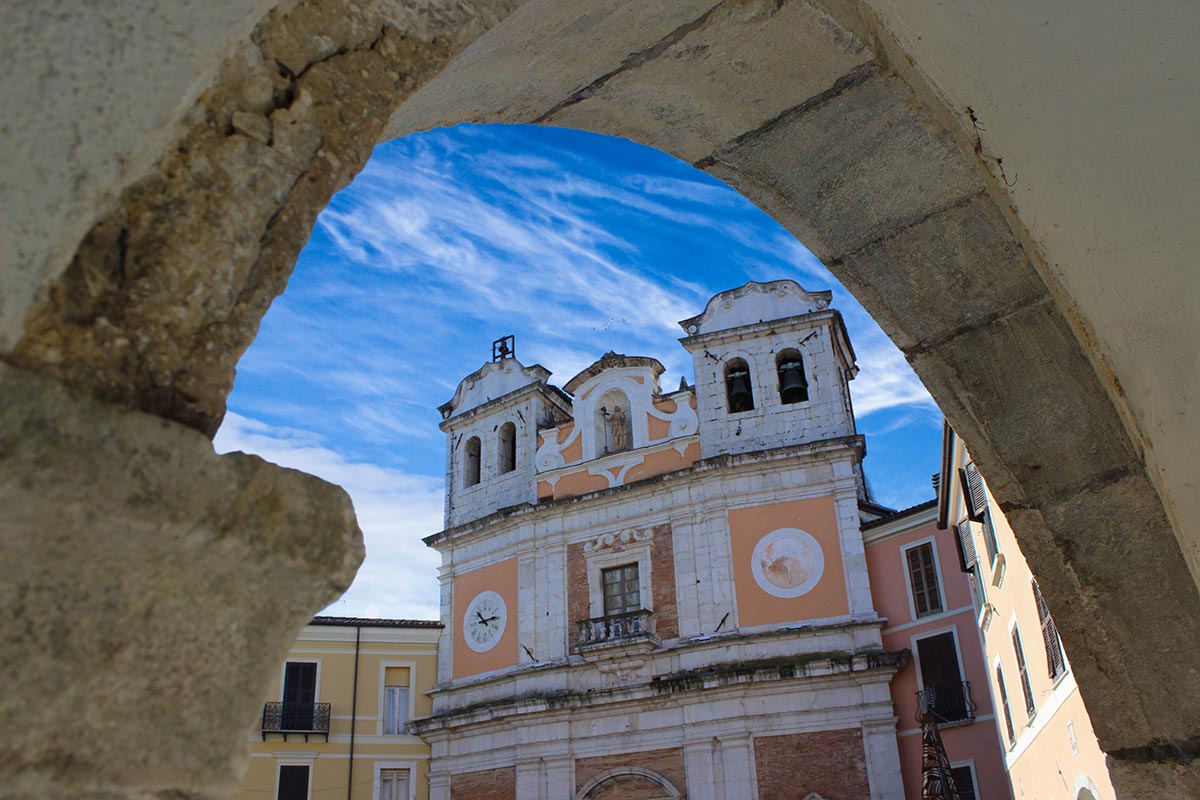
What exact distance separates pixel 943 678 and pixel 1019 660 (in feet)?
15.4

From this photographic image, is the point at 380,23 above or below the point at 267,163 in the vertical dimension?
above

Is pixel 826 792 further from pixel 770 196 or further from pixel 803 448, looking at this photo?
pixel 770 196

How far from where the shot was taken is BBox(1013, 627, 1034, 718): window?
482 inches

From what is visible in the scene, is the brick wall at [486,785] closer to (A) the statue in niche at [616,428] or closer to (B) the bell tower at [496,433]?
(B) the bell tower at [496,433]

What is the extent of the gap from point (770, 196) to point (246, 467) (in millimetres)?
1984

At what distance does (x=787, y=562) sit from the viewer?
62.2 feet

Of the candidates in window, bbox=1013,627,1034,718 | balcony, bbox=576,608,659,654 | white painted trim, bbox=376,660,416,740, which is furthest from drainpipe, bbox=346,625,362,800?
window, bbox=1013,627,1034,718

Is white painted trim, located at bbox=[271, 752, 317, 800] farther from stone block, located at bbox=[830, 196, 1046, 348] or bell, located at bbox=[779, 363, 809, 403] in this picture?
stone block, located at bbox=[830, 196, 1046, 348]

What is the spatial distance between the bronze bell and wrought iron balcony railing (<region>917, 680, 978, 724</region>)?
21.0ft

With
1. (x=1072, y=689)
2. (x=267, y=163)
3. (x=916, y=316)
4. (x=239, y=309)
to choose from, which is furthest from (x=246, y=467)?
(x=1072, y=689)

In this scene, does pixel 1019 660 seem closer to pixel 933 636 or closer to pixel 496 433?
pixel 933 636

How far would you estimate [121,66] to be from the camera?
1.08m

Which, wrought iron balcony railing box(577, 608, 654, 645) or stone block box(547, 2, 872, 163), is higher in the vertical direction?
wrought iron balcony railing box(577, 608, 654, 645)

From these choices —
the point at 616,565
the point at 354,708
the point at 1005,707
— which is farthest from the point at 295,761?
the point at 1005,707
